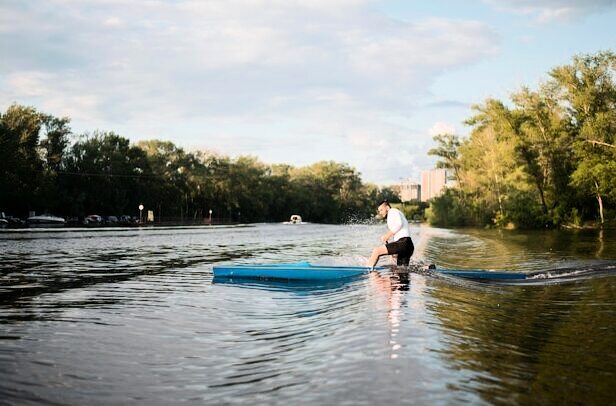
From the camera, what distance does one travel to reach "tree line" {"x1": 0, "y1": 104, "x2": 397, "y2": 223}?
74.8 m

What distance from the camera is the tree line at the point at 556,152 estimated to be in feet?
176

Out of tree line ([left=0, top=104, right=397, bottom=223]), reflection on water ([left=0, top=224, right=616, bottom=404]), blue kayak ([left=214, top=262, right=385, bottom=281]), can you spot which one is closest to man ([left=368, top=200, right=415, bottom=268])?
blue kayak ([left=214, top=262, right=385, bottom=281])

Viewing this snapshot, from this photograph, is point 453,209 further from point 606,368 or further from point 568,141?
point 606,368

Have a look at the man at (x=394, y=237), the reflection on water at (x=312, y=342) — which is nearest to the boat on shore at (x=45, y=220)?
the reflection on water at (x=312, y=342)

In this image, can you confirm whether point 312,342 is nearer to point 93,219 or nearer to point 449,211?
point 93,219

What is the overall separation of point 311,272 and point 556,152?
52.7 meters

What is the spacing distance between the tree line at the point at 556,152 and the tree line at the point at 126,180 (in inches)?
2278

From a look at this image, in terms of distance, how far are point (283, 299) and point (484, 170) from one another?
69.5 m

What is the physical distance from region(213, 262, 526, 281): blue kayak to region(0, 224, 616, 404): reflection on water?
1.23 ft

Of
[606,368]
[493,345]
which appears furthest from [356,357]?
[606,368]

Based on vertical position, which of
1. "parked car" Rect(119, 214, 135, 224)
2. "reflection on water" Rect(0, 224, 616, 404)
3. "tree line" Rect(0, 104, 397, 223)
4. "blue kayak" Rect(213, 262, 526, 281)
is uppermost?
"tree line" Rect(0, 104, 397, 223)

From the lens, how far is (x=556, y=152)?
59.3 m

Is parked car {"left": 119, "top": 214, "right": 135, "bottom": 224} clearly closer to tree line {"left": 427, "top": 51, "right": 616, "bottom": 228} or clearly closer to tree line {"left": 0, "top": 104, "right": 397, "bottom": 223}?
tree line {"left": 0, "top": 104, "right": 397, "bottom": 223}

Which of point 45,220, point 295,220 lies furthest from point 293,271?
point 295,220
